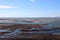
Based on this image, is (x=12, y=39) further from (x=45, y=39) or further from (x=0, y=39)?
(x=45, y=39)

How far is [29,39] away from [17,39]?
75 centimetres

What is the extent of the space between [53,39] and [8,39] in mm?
2795

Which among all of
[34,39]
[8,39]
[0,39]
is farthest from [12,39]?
[34,39]

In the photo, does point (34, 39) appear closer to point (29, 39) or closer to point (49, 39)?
point (29, 39)

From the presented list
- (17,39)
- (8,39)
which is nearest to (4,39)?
(8,39)

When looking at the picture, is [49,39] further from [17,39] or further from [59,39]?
[17,39]

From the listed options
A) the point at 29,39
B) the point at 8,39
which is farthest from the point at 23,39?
the point at 8,39

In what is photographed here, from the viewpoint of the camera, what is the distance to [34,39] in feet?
26.0

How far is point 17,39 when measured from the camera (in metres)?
7.87

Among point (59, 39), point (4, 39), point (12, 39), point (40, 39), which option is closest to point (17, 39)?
point (12, 39)

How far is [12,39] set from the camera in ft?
25.9

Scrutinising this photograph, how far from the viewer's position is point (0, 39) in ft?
25.6

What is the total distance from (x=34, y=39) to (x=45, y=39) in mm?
684

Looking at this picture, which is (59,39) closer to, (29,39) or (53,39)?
(53,39)
